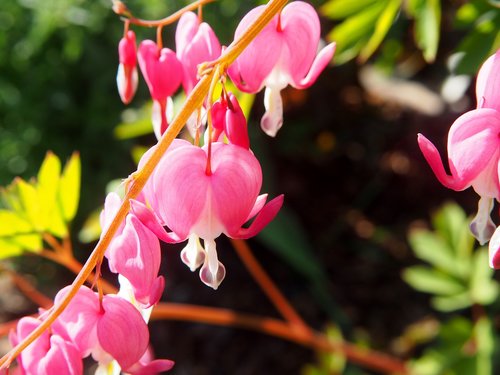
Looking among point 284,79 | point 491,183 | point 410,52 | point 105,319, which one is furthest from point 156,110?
point 410,52

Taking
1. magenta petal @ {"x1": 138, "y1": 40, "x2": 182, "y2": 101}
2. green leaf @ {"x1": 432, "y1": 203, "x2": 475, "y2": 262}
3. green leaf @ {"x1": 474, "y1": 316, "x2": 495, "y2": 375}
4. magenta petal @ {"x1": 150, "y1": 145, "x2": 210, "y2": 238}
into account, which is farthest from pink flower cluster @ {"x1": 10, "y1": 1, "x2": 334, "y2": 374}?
green leaf @ {"x1": 432, "y1": 203, "x2": 475, "y2": 262}

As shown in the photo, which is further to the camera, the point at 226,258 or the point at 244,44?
the point at 226,258

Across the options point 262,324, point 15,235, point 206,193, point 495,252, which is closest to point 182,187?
point 206,193

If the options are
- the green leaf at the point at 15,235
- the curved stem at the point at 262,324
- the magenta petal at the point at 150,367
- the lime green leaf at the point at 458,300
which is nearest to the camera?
the magenta petal at the point at 150,367

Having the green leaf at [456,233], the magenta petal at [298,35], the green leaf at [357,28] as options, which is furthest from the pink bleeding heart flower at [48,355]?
the green leaf at [456,233]

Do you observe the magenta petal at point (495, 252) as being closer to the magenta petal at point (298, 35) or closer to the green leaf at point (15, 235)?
the magenta petal at point (298, 35)

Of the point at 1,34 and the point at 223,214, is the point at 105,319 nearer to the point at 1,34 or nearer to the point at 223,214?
the point at 223,214
